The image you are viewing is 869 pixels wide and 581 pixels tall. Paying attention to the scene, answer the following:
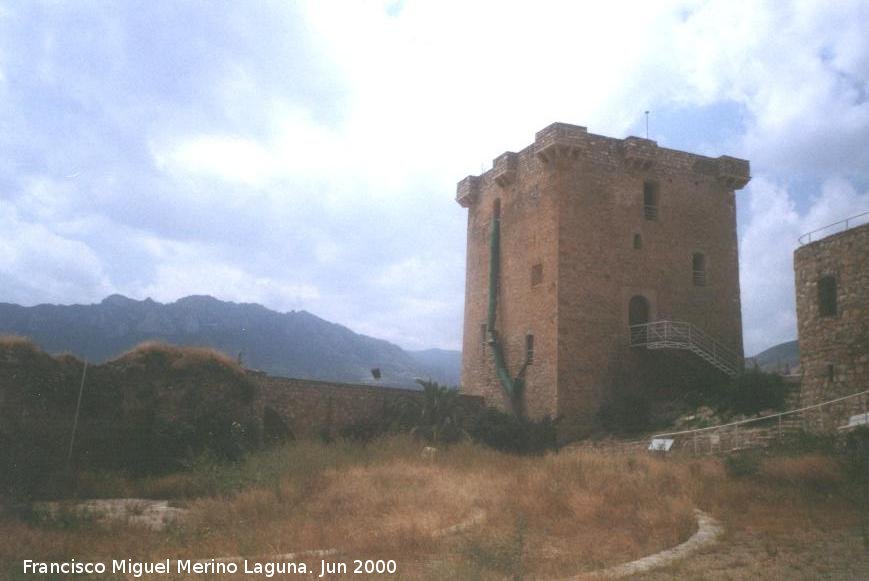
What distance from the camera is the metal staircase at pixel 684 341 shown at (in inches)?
861

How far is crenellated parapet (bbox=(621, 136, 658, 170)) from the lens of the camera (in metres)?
23.6

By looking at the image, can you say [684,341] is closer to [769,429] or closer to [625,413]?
[625,413]

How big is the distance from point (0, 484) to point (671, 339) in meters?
18.1

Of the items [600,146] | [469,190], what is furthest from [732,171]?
[469,190]

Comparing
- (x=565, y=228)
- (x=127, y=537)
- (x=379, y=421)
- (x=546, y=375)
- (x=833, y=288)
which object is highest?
(x=565, y=228)

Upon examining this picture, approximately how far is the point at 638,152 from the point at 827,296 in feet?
32.0

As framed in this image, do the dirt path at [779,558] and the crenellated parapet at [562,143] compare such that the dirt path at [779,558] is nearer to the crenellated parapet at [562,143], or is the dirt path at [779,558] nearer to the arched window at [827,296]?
the arched window at [827,296]

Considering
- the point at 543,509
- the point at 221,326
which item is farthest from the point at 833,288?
the point at 221,326

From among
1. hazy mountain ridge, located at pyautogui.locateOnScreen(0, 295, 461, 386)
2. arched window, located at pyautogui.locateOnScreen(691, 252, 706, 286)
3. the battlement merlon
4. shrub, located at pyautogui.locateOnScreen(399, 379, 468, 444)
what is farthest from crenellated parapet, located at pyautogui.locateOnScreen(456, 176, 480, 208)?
hazy mountain ridge, located at pyautogui.locateOnScreen(0, 295, 461, 386)

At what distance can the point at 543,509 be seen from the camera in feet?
35.1

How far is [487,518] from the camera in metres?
10.2

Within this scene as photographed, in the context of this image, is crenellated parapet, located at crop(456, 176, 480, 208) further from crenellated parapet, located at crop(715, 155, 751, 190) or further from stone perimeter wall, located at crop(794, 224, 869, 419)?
stone perimeter wall, located at crop(794, 224, 869, 419)

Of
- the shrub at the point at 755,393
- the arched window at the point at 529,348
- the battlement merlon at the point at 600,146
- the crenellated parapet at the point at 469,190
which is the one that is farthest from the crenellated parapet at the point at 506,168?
the shrub at the point at 755,393

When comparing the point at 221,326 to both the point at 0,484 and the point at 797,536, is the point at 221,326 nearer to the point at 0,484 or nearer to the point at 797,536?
the point at 0,484
